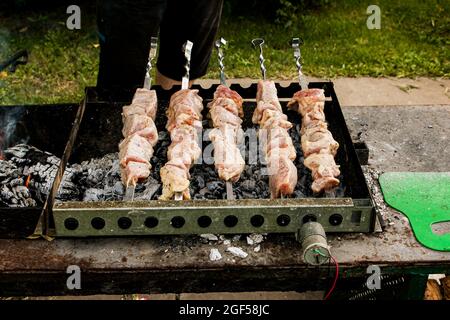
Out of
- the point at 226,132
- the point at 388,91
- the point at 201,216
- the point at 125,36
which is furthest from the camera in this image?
the point at 388,91

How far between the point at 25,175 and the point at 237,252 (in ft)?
4.53

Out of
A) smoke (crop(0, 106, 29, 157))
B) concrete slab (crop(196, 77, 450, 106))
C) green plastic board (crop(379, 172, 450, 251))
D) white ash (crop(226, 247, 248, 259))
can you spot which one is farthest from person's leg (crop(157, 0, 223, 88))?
white ash (crop(226, 247, 248, 259))

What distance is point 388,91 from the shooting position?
255 inches

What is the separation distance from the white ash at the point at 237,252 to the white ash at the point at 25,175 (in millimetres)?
1151

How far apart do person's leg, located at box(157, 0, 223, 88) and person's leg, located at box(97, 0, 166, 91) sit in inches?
12.2

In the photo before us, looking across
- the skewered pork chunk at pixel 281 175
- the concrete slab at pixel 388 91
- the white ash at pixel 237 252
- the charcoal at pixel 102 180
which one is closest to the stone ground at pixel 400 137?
the charcoal at pixel 102 180

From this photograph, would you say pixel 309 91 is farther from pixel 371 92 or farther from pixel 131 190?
pixel 371 92

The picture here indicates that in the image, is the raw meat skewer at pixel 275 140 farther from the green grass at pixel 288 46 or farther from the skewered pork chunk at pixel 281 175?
the green grass at pixel 288 46

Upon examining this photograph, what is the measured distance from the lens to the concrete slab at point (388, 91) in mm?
6250

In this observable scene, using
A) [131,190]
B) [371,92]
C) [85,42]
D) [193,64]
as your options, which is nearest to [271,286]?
[131,190]

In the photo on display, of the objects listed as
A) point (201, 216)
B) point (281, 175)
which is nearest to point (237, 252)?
point (201, 216)

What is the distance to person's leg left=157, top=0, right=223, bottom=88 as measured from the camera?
4.25m

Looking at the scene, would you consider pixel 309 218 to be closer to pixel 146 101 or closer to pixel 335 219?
pixel 335 219

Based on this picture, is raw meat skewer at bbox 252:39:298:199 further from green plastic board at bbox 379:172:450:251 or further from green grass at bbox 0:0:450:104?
green grass at bbox 0:0:450:104
